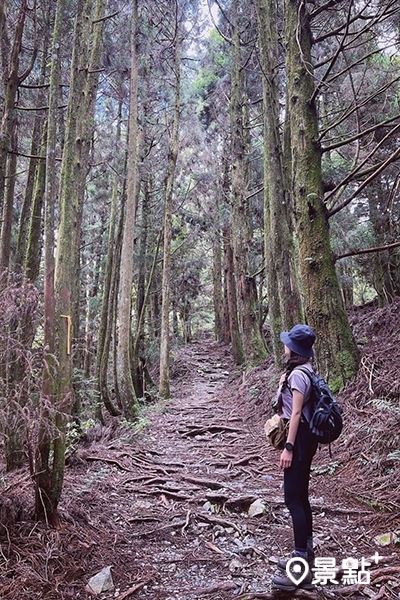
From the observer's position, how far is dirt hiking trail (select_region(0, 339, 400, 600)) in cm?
297

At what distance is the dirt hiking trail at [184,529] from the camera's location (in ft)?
9.76

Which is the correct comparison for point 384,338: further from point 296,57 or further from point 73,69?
point 73,69

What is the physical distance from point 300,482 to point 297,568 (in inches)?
22.8

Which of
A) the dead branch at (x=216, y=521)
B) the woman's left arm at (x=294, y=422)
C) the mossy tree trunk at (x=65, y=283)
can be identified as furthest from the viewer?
the dead branch at (x=216, y=521)

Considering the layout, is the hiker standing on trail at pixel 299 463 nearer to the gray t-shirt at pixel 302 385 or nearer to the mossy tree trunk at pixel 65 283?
the gray t-shirt at pixel 302 385

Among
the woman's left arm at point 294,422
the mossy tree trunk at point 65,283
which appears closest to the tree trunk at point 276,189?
the mossy tree trunk at point 65,283

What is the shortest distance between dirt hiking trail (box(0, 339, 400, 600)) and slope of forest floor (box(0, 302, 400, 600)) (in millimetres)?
12

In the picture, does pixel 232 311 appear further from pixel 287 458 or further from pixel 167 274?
pixel 287 458

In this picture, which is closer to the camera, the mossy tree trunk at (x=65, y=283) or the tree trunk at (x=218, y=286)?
the mossy tree trunk at (x=65, y=283)

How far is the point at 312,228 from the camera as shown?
6.86 m

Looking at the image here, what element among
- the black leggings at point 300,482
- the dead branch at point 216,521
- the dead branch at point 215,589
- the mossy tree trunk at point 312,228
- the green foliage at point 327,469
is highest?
the mossy tree trunk at point 312,228

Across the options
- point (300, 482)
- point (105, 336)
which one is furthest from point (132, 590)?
point (105, 336)

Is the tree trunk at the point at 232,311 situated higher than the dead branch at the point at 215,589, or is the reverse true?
the tree trunk at the point at 232,311

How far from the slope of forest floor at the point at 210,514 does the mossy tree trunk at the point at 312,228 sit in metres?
0.48
